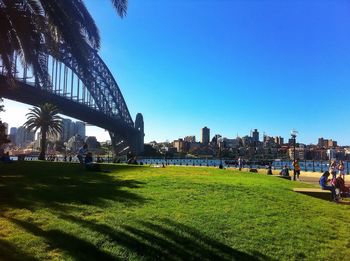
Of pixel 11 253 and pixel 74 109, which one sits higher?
pixel 74 109

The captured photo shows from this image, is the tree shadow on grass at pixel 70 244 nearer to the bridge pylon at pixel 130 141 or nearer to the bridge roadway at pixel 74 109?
the bridge roadway at pixel 74 109

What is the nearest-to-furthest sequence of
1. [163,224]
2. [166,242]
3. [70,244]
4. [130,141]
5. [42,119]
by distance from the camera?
[70,244], [166,242], [163,224], [42,119], [130,141]

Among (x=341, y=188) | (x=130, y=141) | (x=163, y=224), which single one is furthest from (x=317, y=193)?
(x=130, y=141)

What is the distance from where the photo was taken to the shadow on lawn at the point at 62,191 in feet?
29.7

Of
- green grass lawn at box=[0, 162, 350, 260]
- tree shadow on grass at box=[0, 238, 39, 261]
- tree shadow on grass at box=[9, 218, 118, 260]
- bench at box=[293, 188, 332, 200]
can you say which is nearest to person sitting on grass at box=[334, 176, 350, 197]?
bench at box=[293, 188, 332, 200]

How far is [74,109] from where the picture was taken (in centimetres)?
6569

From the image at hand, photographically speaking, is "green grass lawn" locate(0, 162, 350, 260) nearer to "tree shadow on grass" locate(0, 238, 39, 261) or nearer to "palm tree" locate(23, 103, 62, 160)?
"tree shadow on grass" locate(0, 238, 39, 261)

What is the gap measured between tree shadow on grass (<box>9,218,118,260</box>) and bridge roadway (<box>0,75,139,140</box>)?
28655 mm

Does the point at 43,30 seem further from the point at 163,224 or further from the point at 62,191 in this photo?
the point at 163,224

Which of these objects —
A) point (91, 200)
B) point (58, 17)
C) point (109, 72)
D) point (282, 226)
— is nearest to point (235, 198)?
point (282, 226)

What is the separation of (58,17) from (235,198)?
6.07 metres

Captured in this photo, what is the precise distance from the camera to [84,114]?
68938 millimetres

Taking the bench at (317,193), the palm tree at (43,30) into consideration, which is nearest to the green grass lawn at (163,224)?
the bench at (317,193)

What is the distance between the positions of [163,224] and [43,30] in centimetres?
586
